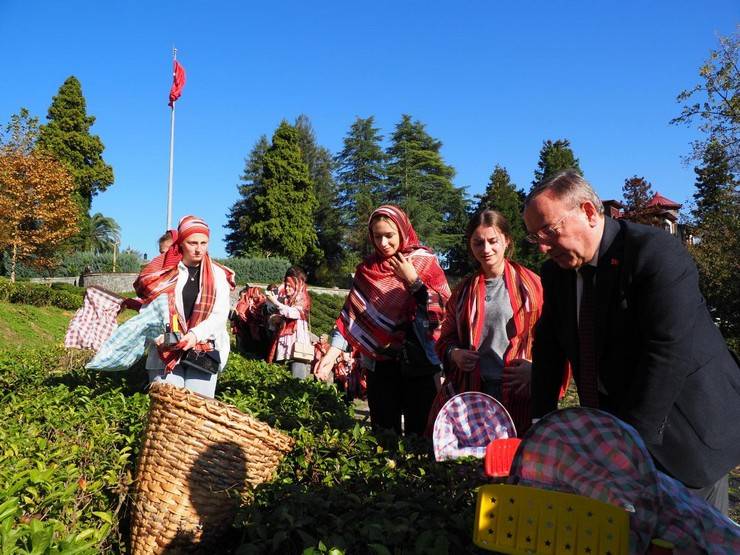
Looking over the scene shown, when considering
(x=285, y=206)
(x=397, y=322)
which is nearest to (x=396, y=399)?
(x=397, y=322)

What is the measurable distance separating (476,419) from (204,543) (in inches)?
55.9

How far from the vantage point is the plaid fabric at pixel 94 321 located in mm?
6582

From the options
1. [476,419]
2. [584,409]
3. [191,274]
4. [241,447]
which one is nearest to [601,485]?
[584,409]

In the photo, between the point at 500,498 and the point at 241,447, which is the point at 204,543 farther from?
the point at 500,498

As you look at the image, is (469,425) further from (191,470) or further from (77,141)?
(77,141)

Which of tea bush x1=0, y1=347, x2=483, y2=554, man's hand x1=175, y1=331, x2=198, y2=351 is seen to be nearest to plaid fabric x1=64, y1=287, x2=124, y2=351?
tea bush x1=0, y1=347, x2=483, y2=554

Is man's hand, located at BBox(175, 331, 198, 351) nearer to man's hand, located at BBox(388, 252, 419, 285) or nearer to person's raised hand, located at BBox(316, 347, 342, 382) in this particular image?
person's raised hand, located at BBox(316, 347, 342, 382)

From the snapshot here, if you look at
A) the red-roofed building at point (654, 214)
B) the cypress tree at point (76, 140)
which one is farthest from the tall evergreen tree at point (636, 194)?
the cypress tree at point (76, 140)

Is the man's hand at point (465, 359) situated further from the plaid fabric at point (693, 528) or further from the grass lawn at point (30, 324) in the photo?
the grass lawn at point (30, 324)

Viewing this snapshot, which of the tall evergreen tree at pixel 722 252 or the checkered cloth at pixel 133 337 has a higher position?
the tall evergreen tree at pixel 722 252

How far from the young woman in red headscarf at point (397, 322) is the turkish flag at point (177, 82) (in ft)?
81.5

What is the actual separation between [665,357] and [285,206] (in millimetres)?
47814

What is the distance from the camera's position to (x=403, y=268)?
3.97 metres

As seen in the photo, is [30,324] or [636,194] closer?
[30,324]
